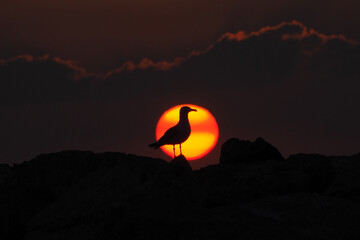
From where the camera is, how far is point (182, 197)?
1435cm

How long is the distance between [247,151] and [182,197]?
5968mm

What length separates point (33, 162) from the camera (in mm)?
18719

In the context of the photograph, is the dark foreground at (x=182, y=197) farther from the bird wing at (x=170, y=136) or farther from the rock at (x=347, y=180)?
the bird wing at (x=170, y=136)

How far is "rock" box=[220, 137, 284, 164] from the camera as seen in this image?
65.1 ft

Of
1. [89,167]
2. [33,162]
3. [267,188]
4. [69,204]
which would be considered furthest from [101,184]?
[267,188]

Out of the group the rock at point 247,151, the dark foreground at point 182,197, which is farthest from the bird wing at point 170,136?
the rock at point 247,151

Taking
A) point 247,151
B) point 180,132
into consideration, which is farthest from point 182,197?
point 247,151

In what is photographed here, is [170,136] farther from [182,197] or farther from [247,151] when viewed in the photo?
[182,197]

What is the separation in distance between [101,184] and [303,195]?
17.4 ft

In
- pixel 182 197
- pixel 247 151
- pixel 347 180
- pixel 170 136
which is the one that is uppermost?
pixel 170 136

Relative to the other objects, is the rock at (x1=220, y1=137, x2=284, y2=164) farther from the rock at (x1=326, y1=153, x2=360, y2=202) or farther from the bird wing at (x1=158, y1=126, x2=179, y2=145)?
the rock at (x1=326, y1=153, x2=360, y2=202)

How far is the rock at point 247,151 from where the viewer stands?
1984 centimetres

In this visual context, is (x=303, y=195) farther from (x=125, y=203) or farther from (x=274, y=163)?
(x=125, y=203)

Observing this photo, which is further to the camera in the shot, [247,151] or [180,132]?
[247,151]
